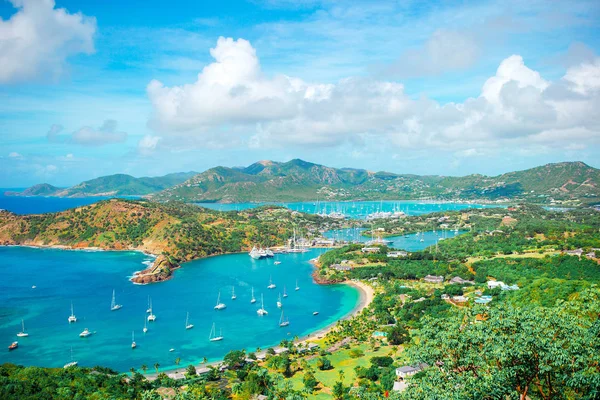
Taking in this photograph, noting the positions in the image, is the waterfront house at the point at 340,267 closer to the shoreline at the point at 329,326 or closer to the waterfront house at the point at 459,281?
the shoreline at the point at 329,326

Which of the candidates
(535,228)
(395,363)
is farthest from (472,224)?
(395,363)

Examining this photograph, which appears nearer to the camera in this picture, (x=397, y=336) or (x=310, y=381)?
(x=310, y=381)

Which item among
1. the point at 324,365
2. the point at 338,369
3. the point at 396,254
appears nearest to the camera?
the point at 338,369

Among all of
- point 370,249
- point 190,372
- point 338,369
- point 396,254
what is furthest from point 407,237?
point 190,372

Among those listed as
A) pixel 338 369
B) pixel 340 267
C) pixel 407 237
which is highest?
pixel 340 267

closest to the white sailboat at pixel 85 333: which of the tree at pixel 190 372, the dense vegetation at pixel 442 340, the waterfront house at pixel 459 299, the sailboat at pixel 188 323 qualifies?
the sailboat at pixel 188 323

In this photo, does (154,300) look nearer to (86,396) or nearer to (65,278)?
(65,278)

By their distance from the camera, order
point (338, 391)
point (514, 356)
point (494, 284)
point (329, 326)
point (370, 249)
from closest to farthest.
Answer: point (514, 356), point (338, 391), point (329, 326), point (494, 284), point (370, 249)

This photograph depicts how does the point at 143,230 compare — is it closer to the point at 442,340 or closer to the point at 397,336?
the point at 397,336

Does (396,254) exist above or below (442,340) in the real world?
below
